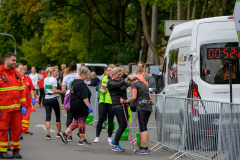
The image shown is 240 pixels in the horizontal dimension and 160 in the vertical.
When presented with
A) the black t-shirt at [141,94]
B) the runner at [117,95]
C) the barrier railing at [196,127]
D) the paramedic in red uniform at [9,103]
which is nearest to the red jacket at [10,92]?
the paramedic in red uniform at [9,103]

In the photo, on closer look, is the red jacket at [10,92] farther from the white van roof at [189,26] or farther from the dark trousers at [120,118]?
the white van roof at [189,26]

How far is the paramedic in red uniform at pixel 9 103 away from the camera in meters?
9.77

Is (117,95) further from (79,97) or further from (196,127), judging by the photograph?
(196,127)

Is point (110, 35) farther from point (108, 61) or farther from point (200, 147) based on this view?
point (200, 147)

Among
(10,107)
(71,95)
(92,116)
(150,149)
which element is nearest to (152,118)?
(150,149)

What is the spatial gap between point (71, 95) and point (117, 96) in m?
1.20

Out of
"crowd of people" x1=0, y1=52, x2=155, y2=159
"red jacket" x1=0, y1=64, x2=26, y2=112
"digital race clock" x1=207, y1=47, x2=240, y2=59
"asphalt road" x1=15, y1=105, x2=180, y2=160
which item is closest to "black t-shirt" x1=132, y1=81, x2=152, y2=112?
"crowd of people" x1=0, y1=52, x2=155, y2=159

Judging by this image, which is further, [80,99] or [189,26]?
[80,99]

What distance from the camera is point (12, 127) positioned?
996 centimetres

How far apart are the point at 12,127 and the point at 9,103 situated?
48 centimetres

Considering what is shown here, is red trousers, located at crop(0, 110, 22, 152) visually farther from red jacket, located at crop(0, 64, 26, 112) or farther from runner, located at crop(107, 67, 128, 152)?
runner, located at crop(107, 67, 128, 152)

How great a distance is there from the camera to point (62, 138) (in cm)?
1217

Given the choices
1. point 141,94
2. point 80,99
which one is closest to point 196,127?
point 141,94

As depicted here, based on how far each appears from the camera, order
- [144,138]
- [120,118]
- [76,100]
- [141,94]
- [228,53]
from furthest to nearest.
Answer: [76,100] → [120,118] → [141,94] → [144,138] → [228,53]
